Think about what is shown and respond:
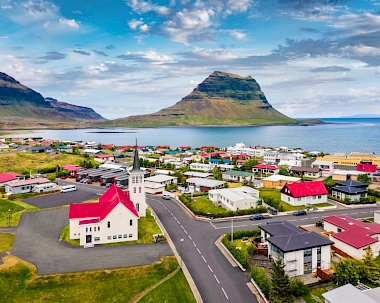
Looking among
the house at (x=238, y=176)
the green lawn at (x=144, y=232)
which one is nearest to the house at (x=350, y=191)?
the house at (x=238, y=176)

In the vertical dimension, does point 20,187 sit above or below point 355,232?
below

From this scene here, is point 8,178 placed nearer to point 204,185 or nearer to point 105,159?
point 204,185

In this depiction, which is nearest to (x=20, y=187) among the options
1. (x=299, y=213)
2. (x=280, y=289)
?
(x=299, y=213)

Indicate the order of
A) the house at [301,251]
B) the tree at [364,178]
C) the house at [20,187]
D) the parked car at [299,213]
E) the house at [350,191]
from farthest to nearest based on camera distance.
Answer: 1. the tree at [364,178]
2. the house at [20,187]
3. the house at [350,191]
4. the parked car at [299,213]
5. the house at [301,251]

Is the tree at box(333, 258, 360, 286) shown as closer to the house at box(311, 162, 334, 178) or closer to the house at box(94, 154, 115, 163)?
the house at box(311, 162, 334, 178)

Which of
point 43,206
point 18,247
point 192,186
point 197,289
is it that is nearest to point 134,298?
point 197,289

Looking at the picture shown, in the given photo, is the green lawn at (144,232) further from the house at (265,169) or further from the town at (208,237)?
the house at (265,169)
